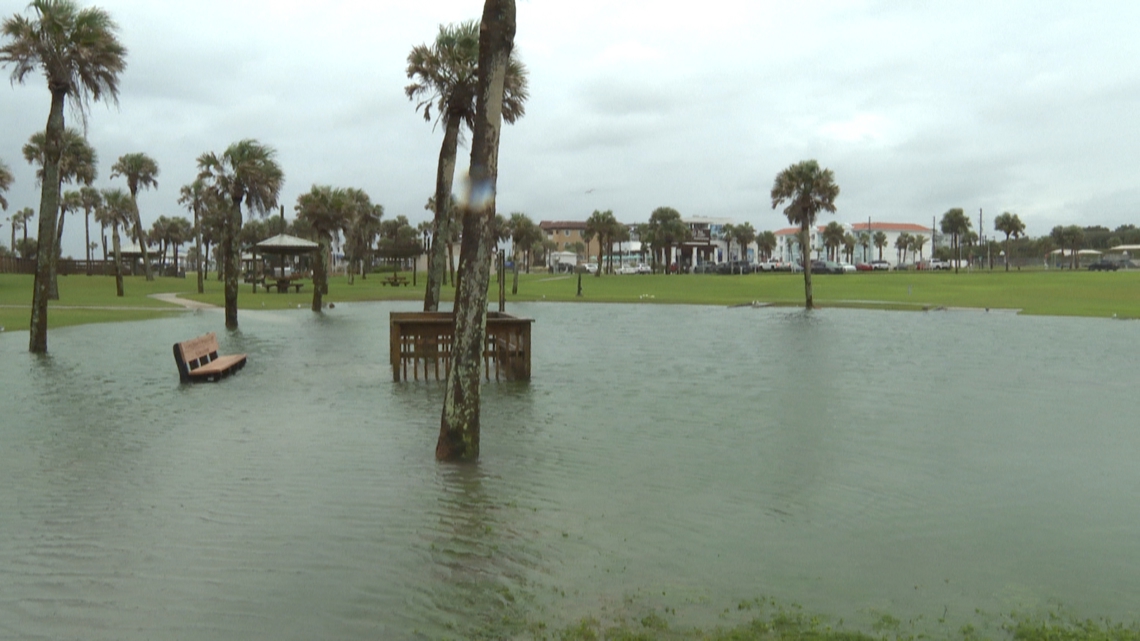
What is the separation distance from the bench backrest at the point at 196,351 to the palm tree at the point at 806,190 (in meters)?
40.3

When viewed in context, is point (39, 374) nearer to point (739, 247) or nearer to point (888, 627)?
point (888, 627)

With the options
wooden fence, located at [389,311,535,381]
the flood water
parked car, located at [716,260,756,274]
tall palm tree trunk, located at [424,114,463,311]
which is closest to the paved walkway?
tall palm tree trunk, located at [424,114,463,311]

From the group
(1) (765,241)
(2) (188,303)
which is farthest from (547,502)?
(1) (765,241)

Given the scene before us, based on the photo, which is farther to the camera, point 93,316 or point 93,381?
point 93,316

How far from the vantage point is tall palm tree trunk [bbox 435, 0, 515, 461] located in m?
10.2

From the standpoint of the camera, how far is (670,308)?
5366cm

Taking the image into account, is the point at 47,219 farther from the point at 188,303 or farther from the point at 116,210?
the point at 116,210

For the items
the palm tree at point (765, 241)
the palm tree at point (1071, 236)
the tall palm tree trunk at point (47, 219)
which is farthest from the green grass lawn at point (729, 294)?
the palm tree at point (765, 241)

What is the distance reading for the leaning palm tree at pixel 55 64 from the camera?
2367cm

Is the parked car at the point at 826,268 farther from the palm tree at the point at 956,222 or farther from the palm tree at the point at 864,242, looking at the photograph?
the palm tree at the point at 864,242

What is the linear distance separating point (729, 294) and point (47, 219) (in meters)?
50.6

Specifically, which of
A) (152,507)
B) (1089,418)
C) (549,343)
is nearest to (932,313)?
(549,343)

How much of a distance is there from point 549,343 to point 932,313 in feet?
84.6

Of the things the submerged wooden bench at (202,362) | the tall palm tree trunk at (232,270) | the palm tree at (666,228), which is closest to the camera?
the submerged wooden bench at (202,362)
